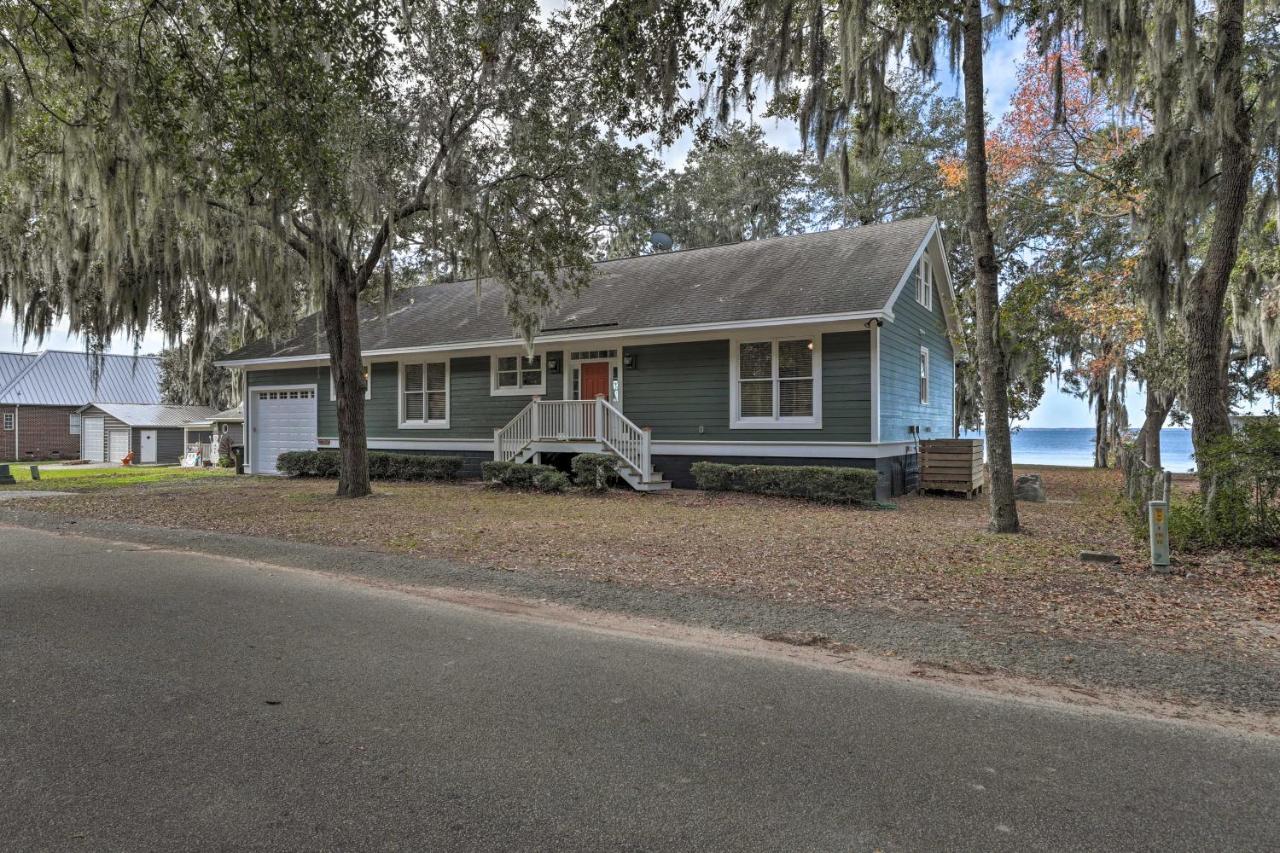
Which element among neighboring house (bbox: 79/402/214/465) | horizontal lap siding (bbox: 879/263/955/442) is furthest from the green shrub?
neighboring house (bbox: 79/402/214/465)

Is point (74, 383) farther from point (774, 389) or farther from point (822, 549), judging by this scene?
point (822, 549)

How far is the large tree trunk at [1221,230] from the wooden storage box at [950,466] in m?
6.09

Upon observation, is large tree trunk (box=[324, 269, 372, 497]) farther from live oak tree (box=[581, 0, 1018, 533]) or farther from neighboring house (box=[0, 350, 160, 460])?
neighboring house (box=[0, 350, 160, 460])

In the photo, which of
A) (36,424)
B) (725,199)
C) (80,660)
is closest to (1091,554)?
(80,660)

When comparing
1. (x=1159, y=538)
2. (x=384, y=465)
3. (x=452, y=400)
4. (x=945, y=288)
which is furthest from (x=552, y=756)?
(x=945, y=288)

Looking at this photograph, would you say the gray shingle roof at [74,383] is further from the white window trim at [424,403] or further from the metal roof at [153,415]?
the white window trim at [424,403]

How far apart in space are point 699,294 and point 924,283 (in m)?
5.59

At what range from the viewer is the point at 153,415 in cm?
3397

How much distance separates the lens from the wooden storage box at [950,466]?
1434 centimetres

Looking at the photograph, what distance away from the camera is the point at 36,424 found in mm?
35844

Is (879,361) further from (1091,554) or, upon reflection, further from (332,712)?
(332,712)

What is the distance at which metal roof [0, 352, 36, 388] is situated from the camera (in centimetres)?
3586

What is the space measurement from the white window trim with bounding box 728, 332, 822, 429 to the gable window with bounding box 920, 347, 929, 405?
4315mm

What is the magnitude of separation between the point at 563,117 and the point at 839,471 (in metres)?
7.56
